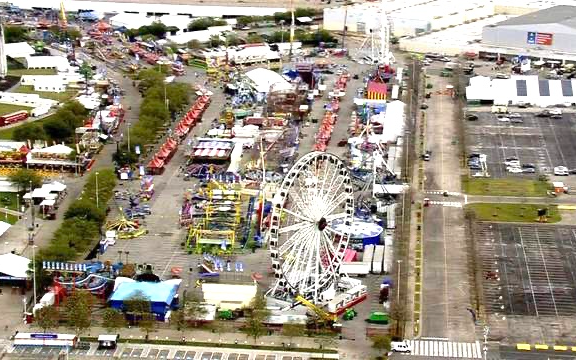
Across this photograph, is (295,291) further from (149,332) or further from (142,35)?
(142,35)

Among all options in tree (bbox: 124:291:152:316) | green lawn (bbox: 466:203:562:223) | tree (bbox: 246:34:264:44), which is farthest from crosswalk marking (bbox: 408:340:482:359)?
tree (bbox: 246:34:264:44)

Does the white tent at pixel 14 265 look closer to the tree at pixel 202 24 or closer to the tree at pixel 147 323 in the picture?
the tree at pixel 147 323

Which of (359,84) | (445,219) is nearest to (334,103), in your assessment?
(359,84)

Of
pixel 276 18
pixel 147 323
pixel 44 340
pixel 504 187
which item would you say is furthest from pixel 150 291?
pixel 276 18

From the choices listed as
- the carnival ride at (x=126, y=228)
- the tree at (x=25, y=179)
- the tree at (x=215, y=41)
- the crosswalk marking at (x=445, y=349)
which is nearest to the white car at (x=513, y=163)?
the carnival ride at (x=126, y=228)

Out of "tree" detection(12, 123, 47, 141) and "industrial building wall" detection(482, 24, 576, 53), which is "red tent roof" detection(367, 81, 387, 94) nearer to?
"industrial building wall" detection(482, 24, 576, 53)

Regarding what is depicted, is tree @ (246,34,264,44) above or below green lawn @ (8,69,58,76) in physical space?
above
